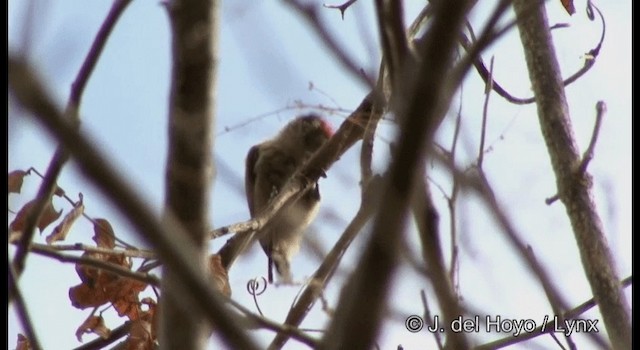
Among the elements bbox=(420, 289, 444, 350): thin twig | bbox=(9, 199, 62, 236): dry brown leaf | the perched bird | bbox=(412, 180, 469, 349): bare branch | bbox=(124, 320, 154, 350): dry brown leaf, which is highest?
the perched bird

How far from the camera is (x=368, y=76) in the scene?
1.79 metres

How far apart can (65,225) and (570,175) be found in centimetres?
126

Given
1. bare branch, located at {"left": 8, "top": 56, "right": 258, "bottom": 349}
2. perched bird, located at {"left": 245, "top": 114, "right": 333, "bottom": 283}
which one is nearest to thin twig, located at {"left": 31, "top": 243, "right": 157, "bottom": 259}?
bare branch, located at {"left": 8, "top": 56, "right": 258, "bottom": 349}

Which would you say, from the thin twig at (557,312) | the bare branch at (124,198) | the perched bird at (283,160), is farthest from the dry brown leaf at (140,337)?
the perched bird at (283,160)

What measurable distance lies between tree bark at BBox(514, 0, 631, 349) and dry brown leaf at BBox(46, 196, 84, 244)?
3.93 ft

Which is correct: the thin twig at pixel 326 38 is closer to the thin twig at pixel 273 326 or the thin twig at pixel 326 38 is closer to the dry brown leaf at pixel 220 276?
the thin twig at pixel 273 326

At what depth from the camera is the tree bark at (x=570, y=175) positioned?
1.63 metres

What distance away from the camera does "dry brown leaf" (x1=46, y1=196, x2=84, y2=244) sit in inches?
83.7

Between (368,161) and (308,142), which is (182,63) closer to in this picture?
(368,161)

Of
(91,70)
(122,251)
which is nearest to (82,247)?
(122,251)

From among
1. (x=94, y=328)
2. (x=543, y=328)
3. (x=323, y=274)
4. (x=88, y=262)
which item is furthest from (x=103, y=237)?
(x=543, y=328)

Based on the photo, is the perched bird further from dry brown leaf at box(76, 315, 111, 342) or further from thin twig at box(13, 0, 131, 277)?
thin twig at box(13, 0, 131, 277)

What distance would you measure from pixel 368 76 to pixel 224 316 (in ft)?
3.58

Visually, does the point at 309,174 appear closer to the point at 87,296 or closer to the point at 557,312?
the point at 87,296
